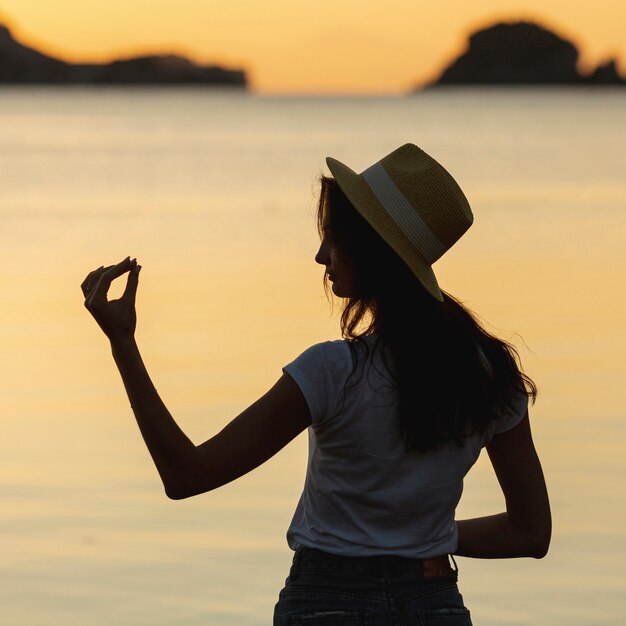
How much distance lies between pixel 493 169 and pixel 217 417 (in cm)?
2233

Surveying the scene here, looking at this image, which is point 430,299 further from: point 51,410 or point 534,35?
point 534,35

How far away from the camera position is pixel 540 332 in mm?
11789

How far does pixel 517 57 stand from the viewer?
123m

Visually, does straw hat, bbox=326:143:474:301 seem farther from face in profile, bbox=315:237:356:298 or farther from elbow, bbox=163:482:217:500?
elbow, bbox=163:482:217:500

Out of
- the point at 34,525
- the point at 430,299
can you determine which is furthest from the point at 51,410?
the point at 430,299

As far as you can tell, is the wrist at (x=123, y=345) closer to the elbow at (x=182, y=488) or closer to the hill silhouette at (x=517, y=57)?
the elbow at (x=182, y=488)

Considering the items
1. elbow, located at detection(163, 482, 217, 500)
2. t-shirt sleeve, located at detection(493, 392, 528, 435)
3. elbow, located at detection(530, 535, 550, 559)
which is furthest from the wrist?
elbow, located at detection(530, 535, 550, 559)

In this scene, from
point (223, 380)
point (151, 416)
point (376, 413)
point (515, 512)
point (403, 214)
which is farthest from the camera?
point (223, 380)

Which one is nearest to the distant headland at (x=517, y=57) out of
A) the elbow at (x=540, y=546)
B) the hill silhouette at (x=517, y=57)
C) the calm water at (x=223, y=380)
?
the hill silhouette at (x=517, y=57)

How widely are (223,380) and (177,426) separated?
279 inches

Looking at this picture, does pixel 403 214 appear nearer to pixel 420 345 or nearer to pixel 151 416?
→ pixel 420 345

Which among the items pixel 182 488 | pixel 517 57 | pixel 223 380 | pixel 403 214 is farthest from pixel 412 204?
pixel 517 57

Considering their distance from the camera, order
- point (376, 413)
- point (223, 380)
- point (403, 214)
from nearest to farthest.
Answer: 1. point (376, 413)
2. point (403, 214)
3. point (223, 380)

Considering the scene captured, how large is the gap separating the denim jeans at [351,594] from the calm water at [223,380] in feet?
2.96
